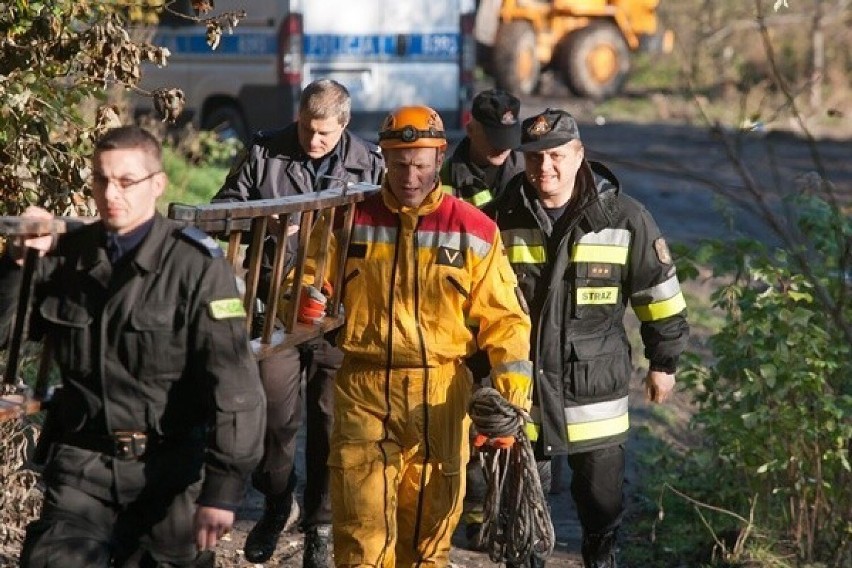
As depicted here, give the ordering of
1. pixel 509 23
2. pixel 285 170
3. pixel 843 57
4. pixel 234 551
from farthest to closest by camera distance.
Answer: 1. pixel 843 57
2. pixel 509 23
3. pixel 234 551
4. pixel 285 170

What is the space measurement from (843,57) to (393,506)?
2287 centimetres

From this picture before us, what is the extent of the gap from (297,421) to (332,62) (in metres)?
9.31

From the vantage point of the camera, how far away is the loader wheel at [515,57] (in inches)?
912

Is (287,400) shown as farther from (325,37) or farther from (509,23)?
(509,23)

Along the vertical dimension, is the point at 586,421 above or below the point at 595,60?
below

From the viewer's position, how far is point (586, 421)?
6.25m

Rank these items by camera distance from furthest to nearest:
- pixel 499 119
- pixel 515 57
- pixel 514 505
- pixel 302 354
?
pixel 515 57, pixel 499 119, pixel 302 354, pixel 514 505

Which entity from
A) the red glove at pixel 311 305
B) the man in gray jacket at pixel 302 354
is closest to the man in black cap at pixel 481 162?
the man in gray jacket at pixel 302 354

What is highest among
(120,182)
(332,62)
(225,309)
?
(332,62)

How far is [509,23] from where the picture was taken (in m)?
23.5

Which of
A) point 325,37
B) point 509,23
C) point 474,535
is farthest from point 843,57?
point 474,535

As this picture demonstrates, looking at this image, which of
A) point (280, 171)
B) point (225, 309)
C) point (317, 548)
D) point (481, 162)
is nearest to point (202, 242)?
point (225, 309)

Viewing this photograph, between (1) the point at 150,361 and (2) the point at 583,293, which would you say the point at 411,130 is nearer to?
(2) the point at 583,293

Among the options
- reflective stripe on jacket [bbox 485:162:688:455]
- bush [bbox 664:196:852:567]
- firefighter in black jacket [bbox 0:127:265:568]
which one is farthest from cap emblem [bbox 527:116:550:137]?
firefighter in black jacket [bbox 0:127:265:568]
